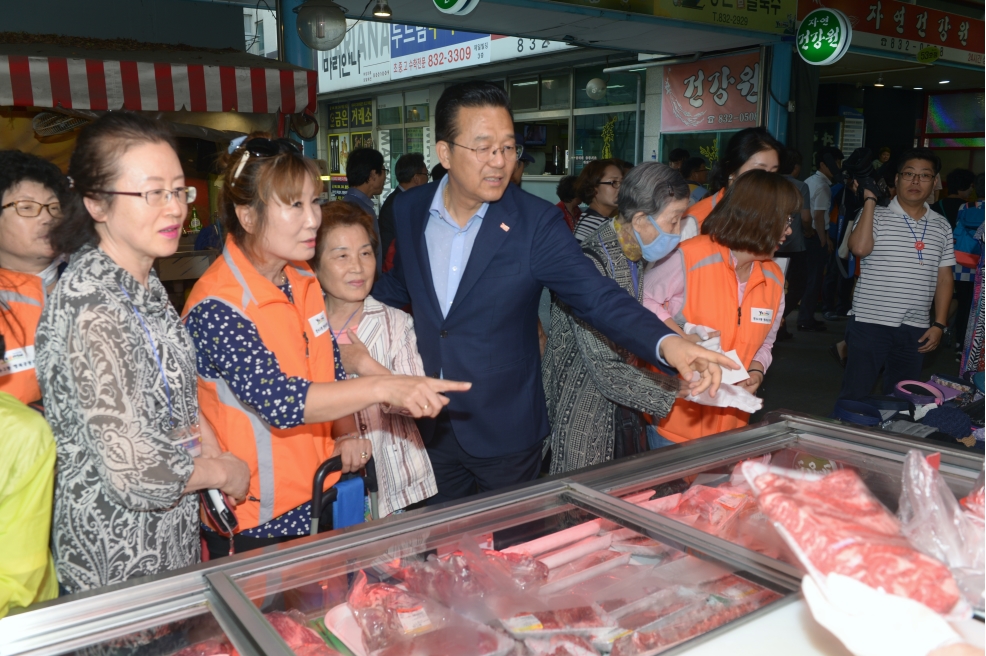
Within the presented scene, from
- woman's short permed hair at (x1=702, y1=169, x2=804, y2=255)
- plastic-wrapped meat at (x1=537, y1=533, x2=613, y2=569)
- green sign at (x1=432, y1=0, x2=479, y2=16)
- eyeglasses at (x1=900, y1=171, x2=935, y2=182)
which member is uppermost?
green sign at (x1=432, y1=0, x2=479, y2=16)

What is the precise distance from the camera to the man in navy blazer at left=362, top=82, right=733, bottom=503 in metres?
2.20

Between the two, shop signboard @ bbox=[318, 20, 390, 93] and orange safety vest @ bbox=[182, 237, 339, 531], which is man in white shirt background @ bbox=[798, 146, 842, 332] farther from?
shop signboard @ bbox=[318, 20, 390, 93]

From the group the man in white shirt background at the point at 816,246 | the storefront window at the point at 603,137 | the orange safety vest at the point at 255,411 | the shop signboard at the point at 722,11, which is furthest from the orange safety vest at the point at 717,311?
the storefront window at the point at 603,137

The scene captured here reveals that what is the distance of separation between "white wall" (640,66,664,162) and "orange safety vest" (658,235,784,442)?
7.40m

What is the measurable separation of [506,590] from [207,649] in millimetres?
507

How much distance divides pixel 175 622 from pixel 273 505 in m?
0.71

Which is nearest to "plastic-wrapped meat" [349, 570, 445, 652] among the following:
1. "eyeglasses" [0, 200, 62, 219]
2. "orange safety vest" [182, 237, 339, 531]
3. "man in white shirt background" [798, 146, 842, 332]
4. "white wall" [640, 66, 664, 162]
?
"orange safety vest" [182, 237, 339, 531]

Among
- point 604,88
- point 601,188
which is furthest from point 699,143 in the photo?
point 601,188

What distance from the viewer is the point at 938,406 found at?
2.72 m

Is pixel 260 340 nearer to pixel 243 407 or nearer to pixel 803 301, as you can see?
pixel 243 407

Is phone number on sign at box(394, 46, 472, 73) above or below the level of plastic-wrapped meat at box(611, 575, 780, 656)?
above

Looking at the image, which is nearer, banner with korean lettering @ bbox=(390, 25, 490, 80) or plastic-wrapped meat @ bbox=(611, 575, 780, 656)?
plastic-wrapped meat @ bbox=(611, 575, 780, 656)

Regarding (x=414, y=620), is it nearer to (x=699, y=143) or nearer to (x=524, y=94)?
(x=699, y=143)

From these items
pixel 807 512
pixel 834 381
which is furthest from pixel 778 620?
pixel 834 381
